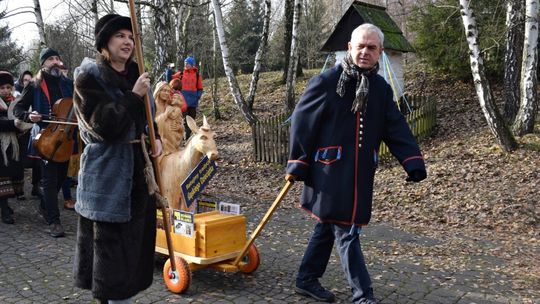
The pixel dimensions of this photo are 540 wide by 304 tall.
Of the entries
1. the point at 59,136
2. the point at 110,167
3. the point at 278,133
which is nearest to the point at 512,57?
the point at 278,133

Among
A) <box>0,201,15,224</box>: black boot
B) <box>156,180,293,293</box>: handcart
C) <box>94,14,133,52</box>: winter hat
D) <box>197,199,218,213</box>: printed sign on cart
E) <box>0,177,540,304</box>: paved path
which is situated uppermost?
<box>94,14,133,52</box>: winter hat

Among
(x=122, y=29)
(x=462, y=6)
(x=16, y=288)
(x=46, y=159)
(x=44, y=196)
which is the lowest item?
(x=16, y=288)

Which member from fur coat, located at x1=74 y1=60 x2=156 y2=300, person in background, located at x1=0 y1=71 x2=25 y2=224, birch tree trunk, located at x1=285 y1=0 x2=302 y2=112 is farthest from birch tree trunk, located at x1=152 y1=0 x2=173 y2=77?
fur coat, located at x1=74 y1=60 x2=156 y2=300

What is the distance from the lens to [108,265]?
3.25 metres

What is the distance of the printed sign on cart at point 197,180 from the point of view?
4789mm

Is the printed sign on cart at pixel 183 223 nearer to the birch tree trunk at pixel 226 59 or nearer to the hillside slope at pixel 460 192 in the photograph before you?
the hillside slope at pixel 460 192

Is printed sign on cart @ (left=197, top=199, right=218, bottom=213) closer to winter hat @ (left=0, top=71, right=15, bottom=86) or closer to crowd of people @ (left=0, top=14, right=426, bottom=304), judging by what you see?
crowd of people @ (left=0, top=14, right=426, bottom=304)

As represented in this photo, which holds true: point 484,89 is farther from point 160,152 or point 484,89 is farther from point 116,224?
point 116,224

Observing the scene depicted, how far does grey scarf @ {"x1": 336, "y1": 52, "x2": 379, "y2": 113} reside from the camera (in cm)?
399

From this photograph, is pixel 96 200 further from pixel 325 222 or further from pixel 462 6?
pixel 462 6

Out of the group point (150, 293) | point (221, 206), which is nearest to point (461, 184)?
point (221, 206)

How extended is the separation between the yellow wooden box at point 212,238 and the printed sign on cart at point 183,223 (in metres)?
0.04

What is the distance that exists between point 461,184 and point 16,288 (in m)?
6.58

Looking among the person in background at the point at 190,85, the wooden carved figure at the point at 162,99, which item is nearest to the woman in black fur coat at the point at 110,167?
the wooden carved figure at the point at 162,99
